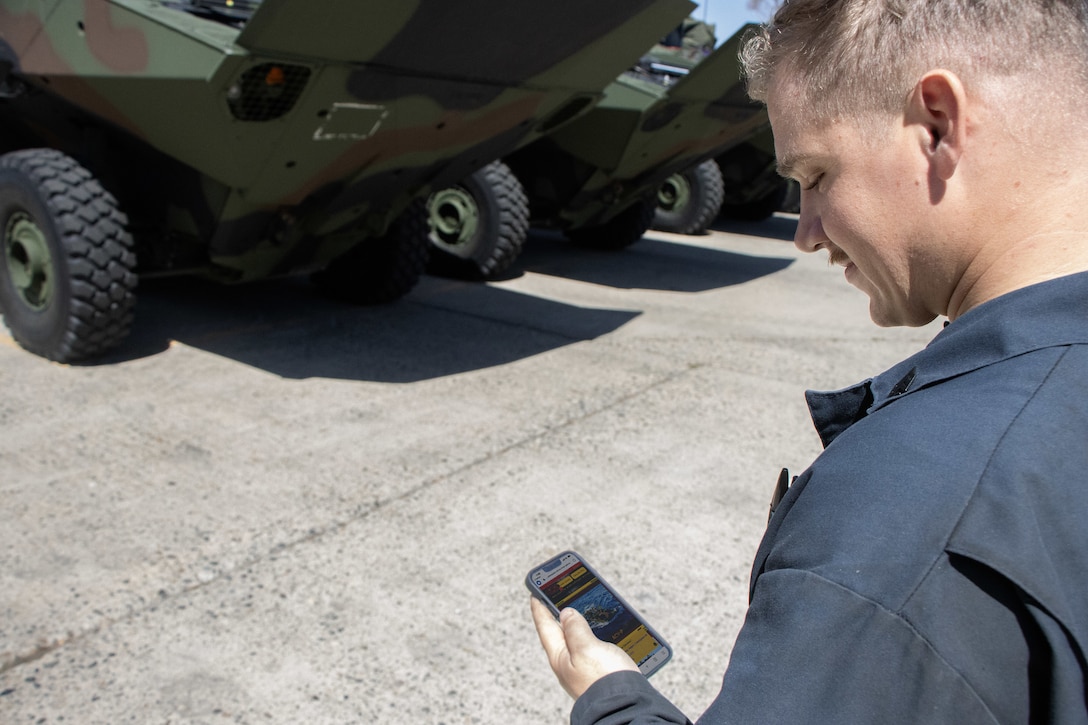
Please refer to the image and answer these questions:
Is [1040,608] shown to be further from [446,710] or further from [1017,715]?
[446,710]

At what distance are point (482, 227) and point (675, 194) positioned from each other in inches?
162

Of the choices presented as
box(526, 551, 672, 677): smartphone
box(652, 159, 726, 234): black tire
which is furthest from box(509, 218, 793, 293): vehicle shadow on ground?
box(526, 551, 672, 677): smartphone

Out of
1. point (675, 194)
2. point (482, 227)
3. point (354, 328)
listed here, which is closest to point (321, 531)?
point (354, 328)

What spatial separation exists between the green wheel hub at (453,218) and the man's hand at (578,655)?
6432 mm

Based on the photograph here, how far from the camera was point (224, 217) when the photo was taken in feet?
15.4

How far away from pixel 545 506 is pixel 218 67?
1.95 meters

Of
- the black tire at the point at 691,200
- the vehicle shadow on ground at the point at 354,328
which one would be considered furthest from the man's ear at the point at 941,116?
the black tire at the point at 691,200

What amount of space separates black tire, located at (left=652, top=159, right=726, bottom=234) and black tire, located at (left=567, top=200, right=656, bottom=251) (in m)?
1.22

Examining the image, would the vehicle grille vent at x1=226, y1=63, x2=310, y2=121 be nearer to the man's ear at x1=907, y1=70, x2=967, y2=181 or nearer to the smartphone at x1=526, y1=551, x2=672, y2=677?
the smartphone at x1=526, y1=551, x2=672, y2=677

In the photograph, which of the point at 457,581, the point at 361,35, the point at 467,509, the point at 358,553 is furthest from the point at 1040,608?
the point at 361,35

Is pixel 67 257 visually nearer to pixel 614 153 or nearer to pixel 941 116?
pixel 614 153

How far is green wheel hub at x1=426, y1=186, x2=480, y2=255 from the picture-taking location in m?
7.46

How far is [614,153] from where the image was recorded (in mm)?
7293

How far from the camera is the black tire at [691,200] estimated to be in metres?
10.6
